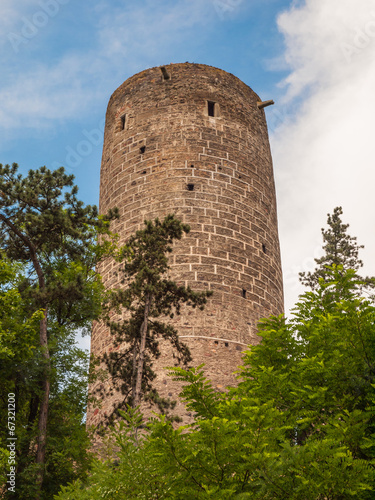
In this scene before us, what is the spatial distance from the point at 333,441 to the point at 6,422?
6.50 metres

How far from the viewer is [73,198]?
12812mm

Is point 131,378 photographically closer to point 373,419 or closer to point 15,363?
point 15,363

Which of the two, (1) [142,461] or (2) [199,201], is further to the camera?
(2) [199,201]

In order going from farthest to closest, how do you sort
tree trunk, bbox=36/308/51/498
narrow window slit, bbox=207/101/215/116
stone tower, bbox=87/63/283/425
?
narrow window slit, bbox=207/101/215/116 < stone tower, bbox=87/63/283/425 < tree trunk, bbox=36/308/51/498

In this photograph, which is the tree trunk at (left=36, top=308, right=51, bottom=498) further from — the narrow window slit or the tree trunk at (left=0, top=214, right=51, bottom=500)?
the narrow window slit

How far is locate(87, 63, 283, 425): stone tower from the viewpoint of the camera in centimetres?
1545

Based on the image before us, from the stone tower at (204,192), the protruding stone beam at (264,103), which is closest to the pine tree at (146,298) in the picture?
the stone tower at (204,192)

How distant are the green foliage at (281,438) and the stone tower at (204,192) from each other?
6.00 metres

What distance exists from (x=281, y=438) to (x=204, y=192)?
11.0 m

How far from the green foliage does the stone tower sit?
19.7 ft

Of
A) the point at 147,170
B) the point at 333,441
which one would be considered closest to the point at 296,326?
the point at 333,441


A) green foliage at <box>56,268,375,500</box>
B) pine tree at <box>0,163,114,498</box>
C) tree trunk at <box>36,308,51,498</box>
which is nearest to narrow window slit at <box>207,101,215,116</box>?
pine tree at <box>0,163,114,498</box>

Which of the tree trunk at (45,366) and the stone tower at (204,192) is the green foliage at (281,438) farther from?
the stone tower at (204,192)

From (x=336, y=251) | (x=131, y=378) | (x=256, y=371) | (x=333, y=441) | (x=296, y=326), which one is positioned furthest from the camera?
(x=336, y=251)
